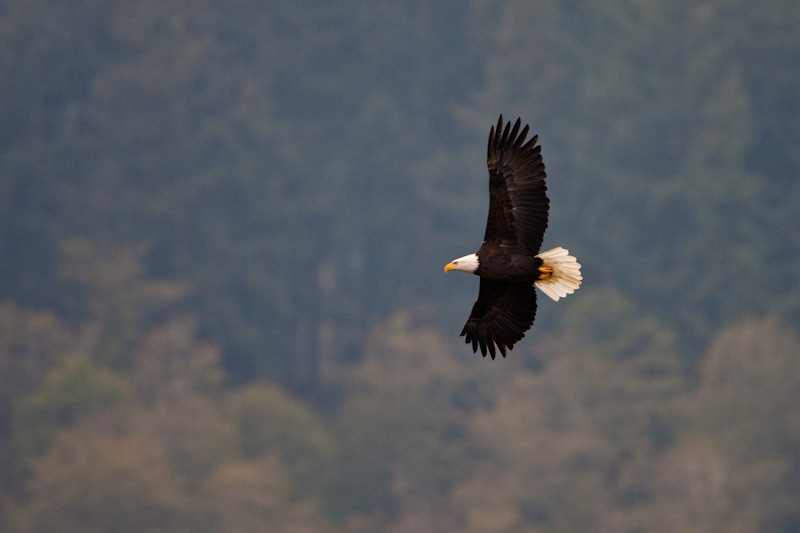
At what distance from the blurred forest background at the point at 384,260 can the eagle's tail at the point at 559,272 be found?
103 ft

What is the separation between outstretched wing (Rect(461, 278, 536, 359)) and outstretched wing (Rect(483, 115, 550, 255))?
55cm

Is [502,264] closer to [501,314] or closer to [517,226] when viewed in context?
[517,226]

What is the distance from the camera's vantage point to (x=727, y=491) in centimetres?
4072

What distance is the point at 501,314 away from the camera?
11.7 m

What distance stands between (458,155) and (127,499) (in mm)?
26566

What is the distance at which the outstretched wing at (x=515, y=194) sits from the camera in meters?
11.0

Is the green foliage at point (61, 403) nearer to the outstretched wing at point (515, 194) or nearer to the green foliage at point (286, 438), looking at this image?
the green foliage at point (286, 438)

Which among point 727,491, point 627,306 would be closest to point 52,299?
point 627,306

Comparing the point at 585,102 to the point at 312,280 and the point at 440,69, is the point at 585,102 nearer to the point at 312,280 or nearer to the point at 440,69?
the point at 440,69

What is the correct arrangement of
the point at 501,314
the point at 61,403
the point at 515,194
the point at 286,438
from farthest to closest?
1. the point at 286,438
2. the point at 61,403
3. the point at 501,314
4. the point at 515,194

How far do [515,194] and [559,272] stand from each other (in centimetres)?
67

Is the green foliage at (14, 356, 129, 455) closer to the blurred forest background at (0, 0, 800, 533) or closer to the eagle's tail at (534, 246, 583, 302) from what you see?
the blurred forest background at (0, 0, 800, 533)

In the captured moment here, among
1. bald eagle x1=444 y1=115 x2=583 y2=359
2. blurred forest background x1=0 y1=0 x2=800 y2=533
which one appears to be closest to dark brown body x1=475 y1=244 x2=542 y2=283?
bald eagle x1=444 y1=115 x2=583 y2=359

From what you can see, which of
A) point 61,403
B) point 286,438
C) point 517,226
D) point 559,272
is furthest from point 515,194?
point 61,403
